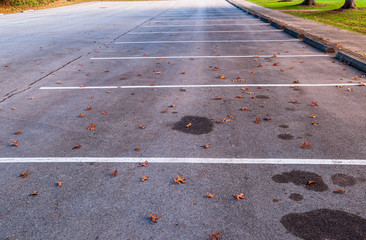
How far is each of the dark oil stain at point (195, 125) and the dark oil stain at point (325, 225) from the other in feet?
7.41

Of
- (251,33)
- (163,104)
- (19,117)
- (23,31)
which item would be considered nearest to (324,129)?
(163,104)

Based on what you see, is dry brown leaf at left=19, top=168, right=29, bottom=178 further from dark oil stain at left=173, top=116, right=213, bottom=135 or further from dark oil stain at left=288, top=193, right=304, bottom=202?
dark oil stain at left=288, top=193, right=304, bottom=202

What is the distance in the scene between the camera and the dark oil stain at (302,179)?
3.59 m

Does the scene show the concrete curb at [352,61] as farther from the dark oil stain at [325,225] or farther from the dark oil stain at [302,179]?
the dark oil stain at [325,225]

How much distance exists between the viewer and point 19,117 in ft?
19.0

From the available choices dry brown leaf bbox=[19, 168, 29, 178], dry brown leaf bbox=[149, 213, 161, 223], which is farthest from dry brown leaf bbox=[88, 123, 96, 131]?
dry brown leaf bbox=[149, 213, 161, 223]

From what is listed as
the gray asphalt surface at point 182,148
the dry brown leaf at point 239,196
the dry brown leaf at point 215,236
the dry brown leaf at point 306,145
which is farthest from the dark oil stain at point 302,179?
the dry brown leaf at point 215,236

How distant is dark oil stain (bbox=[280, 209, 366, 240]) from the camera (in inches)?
113

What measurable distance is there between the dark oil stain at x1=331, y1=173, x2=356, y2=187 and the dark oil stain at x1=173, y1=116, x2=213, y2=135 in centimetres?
206

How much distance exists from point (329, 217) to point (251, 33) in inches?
531

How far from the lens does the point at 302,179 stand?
12.3 feet

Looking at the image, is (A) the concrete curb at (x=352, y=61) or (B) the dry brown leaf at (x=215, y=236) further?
(A) the concrete curb at (x=352, y=61)

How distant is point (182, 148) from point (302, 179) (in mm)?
1748

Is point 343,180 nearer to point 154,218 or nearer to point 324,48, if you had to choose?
point 154,218
